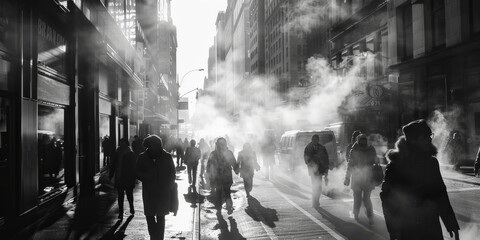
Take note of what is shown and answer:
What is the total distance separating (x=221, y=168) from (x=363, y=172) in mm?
3487

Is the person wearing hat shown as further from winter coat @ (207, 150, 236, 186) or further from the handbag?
winter coat @ (207, 150, 236, 186)

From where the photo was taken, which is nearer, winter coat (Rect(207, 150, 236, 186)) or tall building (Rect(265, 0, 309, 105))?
winter coat (Rect(207, 150, 236, 186))

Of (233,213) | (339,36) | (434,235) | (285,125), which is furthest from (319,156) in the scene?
(285,125)

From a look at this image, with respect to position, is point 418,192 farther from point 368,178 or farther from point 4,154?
point 4,154

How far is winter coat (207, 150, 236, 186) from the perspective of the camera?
32.5 feet

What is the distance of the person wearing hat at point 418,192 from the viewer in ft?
12.2

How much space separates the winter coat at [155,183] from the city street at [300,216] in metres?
1.75

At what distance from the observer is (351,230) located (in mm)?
7227

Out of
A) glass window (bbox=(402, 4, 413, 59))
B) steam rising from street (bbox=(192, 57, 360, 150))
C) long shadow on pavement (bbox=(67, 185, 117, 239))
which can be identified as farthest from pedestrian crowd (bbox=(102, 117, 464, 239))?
steam rising from street (bbox=(192, 57, 360, 150))

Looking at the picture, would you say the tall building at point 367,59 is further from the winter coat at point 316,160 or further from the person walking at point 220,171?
the person walking at point 220,171

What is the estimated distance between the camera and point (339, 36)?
35.6 metres

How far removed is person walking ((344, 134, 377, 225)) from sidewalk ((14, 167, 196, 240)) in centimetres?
316

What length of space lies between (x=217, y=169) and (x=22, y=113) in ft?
14.1

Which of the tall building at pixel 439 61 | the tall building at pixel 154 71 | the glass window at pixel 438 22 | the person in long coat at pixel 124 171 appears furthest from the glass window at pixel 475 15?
the tall building at pixel 154 71
